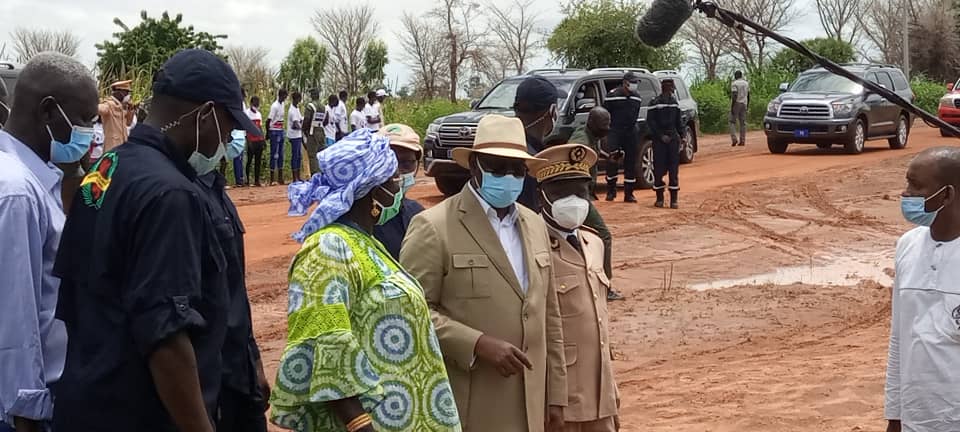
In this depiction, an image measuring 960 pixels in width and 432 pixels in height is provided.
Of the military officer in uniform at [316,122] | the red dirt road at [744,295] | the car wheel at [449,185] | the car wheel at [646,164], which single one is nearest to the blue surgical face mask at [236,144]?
the car wheel at [449,185]

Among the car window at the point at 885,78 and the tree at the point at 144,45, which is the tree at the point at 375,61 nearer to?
the tree at the point at 144,45

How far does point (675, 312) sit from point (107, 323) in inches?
316

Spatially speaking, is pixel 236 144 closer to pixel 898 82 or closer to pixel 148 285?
pixel 148 285

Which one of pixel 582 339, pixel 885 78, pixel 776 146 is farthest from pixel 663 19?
pixel 885 78

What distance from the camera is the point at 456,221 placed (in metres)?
4.24

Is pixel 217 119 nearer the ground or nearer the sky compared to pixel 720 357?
nearer the sky

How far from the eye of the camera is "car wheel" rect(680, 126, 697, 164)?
22.2 metres

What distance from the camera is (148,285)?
275 cm

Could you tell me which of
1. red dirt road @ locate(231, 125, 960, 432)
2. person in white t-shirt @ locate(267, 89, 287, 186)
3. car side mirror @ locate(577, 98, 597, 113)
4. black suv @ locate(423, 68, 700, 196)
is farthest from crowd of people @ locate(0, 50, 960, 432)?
person in white t-shirt @ locate(267, 89, 287, 186)

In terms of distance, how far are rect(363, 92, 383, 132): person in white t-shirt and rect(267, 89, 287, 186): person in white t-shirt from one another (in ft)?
5.63

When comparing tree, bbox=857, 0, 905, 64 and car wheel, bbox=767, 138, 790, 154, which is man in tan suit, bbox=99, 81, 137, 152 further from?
tree, bbox=857, 0, 905, 64

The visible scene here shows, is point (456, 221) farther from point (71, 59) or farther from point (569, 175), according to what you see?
point (71, 59)

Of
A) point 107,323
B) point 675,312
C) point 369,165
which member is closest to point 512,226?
point 369,165

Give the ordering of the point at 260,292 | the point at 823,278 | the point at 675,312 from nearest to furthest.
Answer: the point at 675,312
the point at 260,292
the point at 823,278
